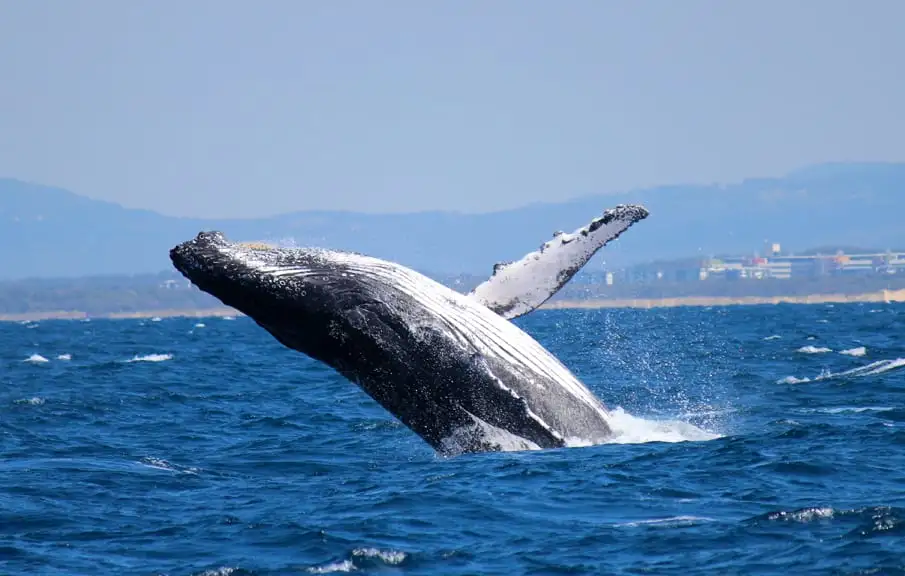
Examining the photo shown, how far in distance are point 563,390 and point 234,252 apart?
2884 mm

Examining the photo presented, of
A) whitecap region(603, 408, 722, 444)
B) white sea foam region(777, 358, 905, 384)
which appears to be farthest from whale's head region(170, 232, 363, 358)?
white sea foam region(777, 358, 905, 384)

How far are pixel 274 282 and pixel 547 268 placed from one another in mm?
2345

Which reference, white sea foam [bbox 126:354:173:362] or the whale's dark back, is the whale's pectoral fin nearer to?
the whale's dark back

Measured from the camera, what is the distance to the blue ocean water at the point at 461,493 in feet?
28.4

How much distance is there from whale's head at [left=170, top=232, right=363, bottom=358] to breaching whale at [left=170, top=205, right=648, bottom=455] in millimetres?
10

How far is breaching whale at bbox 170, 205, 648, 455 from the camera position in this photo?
1050cm

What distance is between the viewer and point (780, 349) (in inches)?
1228

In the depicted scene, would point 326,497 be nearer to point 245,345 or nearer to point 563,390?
point 563,390

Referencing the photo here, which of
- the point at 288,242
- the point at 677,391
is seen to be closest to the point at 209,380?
the point at 677,391

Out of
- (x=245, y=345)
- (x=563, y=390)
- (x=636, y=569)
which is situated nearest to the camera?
(x=636, y=569)

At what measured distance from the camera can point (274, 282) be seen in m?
10.4

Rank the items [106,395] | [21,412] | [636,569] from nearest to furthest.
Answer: [636,569] → [21,412] → [106,395]

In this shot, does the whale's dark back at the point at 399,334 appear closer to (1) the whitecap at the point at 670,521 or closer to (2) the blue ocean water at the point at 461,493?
(2) the blue ocean water at the point at 461,493

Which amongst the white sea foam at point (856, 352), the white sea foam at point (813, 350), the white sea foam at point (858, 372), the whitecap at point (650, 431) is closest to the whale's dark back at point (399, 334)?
the whitecap at point (650, 431)
